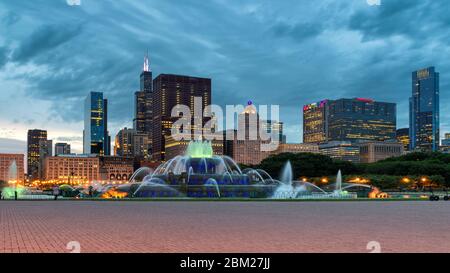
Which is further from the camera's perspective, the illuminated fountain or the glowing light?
the glowing light

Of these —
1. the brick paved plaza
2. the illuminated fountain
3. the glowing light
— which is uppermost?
the glowing light

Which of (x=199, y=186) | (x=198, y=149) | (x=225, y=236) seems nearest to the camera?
(x=225, y=236)

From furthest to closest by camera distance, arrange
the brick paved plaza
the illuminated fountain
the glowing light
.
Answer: the glowing light → the illuminated fountain → the brick paved plaza

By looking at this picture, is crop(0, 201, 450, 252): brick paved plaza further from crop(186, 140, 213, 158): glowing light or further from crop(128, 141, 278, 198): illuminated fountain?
crop(186, 140, 213, 158): glowing light

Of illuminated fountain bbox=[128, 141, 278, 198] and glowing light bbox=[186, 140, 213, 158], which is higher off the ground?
glowing light bbox=[186, 140, 213, 158]

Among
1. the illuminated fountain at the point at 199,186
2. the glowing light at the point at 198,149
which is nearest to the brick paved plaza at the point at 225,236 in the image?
the illuminated fountain at the point at 199,186

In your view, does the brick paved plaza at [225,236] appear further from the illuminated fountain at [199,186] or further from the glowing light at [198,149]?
the glowing light at [198,149]

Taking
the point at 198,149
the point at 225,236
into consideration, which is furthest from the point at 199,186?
the point at 225,236

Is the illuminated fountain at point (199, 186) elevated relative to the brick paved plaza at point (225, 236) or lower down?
lower down

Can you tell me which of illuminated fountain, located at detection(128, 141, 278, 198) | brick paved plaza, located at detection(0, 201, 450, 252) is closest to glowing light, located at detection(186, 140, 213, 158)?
illuminated fountain, located at detection(128, 141, 278, 198)

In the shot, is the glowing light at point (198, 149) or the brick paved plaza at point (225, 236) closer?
the brick paved plaza at point (225, 236)

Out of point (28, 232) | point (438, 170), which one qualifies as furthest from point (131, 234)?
point (438, 170)

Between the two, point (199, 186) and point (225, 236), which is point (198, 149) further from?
point (225, 236)
